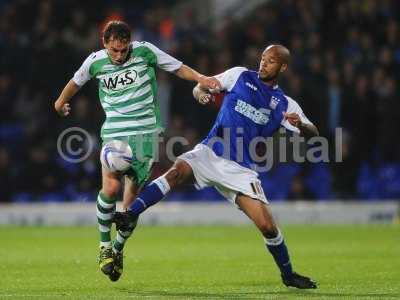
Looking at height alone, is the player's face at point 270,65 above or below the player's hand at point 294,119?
above

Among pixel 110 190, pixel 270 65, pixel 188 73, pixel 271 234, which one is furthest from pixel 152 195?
pixel 270 65

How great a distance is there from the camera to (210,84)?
9.33 m

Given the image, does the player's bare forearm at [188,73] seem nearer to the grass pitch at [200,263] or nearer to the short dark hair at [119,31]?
the short dark hair at [119,31]

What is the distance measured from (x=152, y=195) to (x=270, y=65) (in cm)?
162

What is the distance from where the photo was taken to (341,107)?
62.0 feet

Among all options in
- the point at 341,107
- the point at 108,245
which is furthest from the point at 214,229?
the point at 108,245

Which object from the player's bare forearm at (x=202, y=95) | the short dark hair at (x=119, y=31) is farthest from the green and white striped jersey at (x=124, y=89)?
the player's bare forearm at (x=202, y=95)

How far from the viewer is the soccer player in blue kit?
9.20 m

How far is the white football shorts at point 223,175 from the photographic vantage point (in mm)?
9219

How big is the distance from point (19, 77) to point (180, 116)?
3.10m

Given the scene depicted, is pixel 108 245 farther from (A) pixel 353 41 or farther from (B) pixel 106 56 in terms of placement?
(A) pixel 353 41

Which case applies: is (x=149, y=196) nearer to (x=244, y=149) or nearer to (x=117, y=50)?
(x=244, y=149)

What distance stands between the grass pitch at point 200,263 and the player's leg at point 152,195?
63cm

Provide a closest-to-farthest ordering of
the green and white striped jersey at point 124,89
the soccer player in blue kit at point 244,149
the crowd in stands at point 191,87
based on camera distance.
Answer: the soccer player in blue kit at point 244,149, the green and white striped jersey at point 124,89, the crowd in stands at point 191,87
